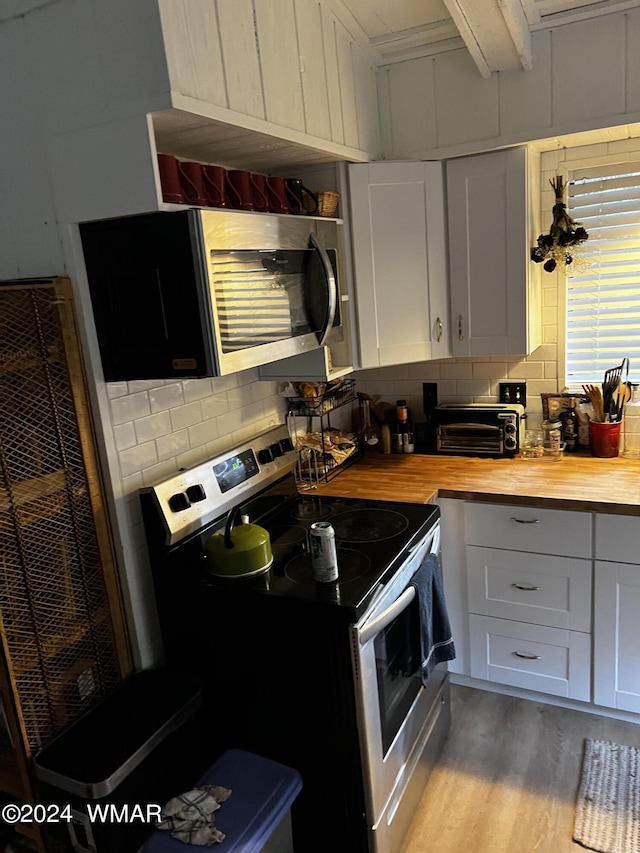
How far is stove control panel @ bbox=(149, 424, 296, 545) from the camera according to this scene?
1.81 metres

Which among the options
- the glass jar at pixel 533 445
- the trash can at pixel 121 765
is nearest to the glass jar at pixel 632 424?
the glass jar at pixel 533 445

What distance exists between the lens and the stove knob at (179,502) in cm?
182

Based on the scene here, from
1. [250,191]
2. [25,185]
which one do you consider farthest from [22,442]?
[250,191]

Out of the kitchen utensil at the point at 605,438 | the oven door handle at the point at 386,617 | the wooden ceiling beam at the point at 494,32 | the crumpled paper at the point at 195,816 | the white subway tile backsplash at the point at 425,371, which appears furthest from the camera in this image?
the white subway tile backsplash at the point at 425,371

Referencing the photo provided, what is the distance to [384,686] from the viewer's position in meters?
1.78

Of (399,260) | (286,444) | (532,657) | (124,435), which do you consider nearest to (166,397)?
(124,435)

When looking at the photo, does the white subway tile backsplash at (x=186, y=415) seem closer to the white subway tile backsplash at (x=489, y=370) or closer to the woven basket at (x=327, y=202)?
the woven basket at (x=327, y=202)

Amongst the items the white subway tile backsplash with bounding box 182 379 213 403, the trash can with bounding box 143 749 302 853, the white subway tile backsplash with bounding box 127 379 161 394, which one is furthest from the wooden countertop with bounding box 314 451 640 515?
the trash can with bounding box 143 749 302 853

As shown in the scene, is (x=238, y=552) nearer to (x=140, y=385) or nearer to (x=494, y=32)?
(x=140, y=385)

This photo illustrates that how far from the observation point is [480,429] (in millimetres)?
2779

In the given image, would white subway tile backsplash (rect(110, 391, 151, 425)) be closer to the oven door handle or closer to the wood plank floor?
the oven door handle

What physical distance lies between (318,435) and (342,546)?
786 millimetres

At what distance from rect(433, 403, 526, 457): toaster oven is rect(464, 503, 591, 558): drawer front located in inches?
17.5

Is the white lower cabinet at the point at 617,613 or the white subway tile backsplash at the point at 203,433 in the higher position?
the white subway tile backsplash at the point at 203,433
